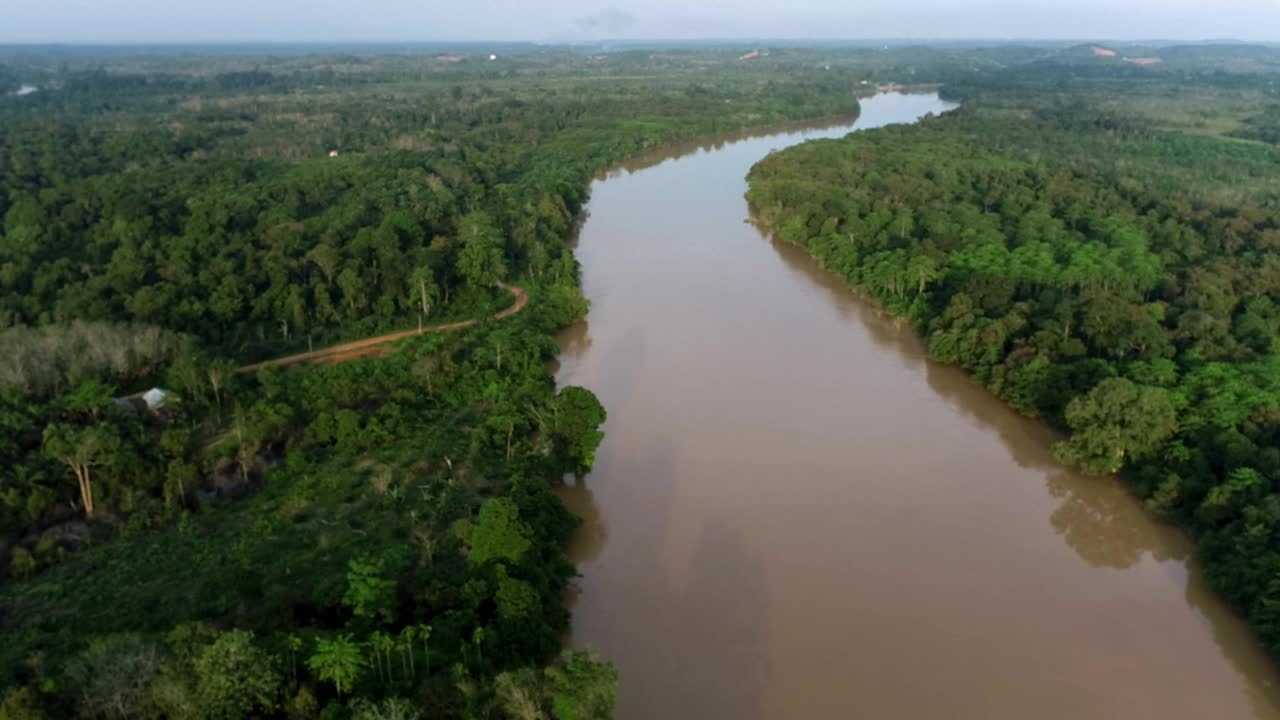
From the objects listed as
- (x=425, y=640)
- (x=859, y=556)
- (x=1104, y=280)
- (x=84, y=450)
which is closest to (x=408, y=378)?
(x=84, y=450)

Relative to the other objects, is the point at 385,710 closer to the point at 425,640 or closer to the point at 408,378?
the point at 425,640

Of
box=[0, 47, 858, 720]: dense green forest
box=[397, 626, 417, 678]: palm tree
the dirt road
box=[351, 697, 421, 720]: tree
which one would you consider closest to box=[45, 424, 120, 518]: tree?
box=[0, 47, 858, 720]: dense green forest

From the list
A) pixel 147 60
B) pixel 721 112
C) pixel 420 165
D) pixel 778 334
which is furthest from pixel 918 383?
pixel 147 60

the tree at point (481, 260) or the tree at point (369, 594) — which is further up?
the tree at point (481, 260)

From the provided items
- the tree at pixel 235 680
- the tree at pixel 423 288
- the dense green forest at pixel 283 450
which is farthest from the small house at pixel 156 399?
the tree at pixel 235 680

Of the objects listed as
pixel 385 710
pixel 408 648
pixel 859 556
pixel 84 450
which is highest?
pixel 84 450

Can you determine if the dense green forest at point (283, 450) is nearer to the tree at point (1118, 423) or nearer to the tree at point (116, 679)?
the tree at point (116, 679)

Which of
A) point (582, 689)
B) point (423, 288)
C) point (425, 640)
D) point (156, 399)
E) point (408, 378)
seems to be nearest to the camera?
point (582, 689)
